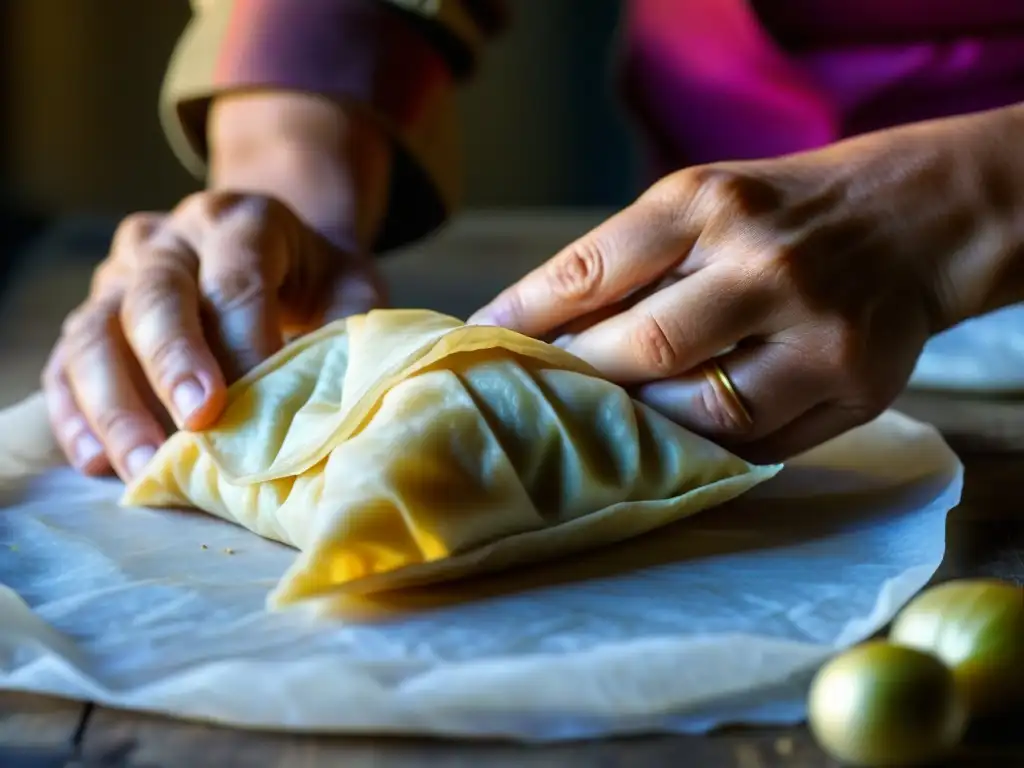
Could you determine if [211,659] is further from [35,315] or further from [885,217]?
[35,315]

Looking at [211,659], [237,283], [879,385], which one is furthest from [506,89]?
[211,659]

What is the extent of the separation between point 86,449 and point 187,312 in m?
0.15

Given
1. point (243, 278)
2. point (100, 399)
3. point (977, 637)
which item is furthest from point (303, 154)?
point (977, 637)

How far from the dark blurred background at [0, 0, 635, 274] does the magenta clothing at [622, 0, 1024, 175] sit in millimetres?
1073

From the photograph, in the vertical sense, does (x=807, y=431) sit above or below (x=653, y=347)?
below

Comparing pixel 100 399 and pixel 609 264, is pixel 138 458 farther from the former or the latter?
pixel 609 264

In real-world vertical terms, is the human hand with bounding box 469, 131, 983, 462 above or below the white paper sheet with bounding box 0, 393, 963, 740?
above

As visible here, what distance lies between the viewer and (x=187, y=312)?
3.37 ft

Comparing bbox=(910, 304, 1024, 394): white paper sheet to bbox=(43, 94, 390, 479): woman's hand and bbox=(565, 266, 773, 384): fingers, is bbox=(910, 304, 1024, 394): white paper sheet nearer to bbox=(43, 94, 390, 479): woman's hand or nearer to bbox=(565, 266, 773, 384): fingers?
bbox=(565, 266, 773, 384): fingers

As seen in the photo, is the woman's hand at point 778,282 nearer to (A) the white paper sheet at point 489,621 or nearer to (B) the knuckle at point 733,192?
(B) the knuckle at point 733,192

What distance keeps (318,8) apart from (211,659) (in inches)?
37.3

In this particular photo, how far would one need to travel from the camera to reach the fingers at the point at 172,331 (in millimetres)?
936

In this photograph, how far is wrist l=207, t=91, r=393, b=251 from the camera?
1.36 meters

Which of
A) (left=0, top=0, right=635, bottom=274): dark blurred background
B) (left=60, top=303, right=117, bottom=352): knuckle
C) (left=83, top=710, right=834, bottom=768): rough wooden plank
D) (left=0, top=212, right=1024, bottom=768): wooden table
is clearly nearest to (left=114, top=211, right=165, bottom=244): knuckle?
(left=60, top=303, right=117, bottom=352): knuckle
